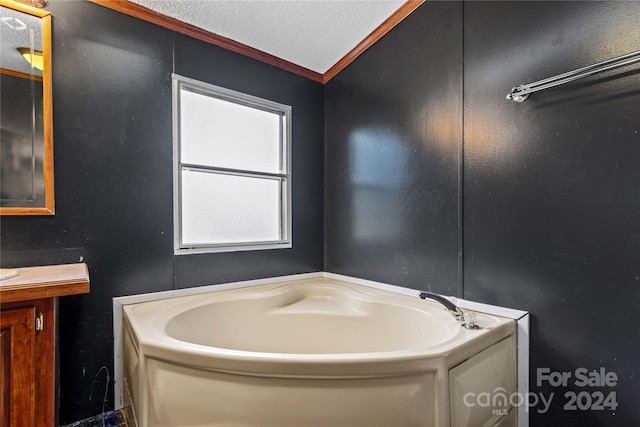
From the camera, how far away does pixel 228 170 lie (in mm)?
2023

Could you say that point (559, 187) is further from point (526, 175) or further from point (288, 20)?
point (288, 20)

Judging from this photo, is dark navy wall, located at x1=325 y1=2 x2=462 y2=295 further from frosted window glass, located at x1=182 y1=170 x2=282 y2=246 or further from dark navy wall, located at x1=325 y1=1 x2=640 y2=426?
frosted window glass, located at x1=182 y1=170 x2=282 y2=246

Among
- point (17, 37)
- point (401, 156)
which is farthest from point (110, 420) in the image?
point (401, 156)

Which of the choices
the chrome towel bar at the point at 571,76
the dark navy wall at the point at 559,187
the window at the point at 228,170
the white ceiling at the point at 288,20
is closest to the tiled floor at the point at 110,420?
the window at the point at 228,170

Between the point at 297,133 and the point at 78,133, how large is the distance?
132 cm

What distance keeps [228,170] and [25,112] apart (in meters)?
0.99

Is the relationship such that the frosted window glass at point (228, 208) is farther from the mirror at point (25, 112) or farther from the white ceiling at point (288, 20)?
the white ceiling at point (288, 20)

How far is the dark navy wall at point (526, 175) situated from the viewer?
115 cm

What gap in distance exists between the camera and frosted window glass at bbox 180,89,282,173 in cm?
188

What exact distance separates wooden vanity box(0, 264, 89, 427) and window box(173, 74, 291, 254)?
73 centimetres

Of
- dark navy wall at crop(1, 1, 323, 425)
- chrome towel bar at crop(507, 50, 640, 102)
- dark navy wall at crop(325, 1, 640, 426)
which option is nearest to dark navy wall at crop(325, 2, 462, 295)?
dark navy wall at crop(325, 1, 640, 426)

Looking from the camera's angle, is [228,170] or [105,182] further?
[228,170]

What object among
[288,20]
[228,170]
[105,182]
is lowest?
[105,182]

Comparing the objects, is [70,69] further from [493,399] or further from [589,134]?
[493,399]
